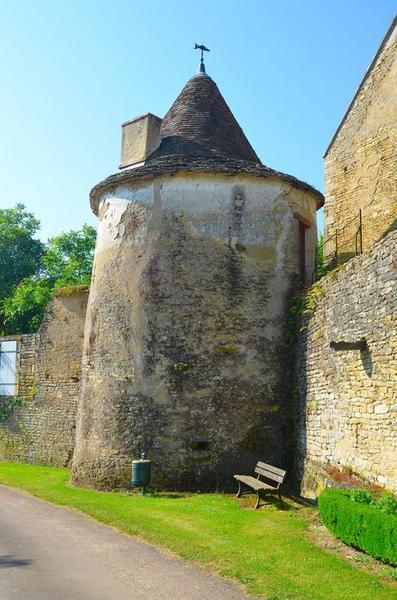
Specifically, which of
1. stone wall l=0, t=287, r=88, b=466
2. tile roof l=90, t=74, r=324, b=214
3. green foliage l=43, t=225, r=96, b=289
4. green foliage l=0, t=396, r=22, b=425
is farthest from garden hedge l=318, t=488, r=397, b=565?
green foliage l=43, t=225, r=96, b=289

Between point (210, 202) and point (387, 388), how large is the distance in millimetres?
6897

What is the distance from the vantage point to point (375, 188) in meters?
17.3

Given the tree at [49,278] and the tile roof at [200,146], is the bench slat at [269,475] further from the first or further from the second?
the tree at [49,278]

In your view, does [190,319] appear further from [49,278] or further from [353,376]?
[49,278]

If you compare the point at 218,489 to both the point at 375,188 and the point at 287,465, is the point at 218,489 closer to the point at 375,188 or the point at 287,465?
the point at 287,465

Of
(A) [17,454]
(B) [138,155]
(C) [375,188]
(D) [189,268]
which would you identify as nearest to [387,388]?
(D) [189,268]

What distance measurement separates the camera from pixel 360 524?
7570 mm

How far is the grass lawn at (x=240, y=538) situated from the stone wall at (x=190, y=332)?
116cm

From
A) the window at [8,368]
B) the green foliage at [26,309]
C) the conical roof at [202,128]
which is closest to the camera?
the conical roof at [202,128]

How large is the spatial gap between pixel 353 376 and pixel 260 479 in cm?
397

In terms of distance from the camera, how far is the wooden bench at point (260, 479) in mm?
10883

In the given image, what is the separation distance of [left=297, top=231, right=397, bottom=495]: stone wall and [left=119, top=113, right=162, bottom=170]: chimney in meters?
7.42

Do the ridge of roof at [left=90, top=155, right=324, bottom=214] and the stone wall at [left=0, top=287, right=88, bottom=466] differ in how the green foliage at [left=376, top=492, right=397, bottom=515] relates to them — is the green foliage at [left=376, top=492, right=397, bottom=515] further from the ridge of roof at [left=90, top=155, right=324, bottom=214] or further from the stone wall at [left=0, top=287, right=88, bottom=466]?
the stone wall at [left=0, top=287, right=88, bottom=466]

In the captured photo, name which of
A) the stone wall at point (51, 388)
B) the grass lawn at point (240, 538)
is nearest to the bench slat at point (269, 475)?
the grass lawn at point (240, 538)
